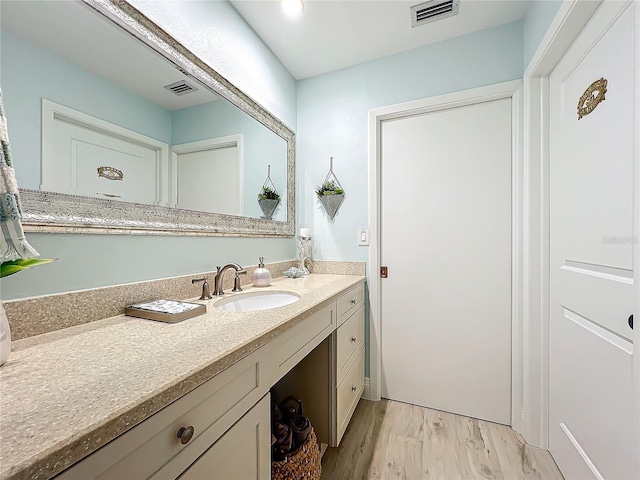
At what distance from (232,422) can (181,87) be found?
4.33ft

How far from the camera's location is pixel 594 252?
108 centimetres

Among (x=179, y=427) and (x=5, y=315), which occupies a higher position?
(x=5, y=315)

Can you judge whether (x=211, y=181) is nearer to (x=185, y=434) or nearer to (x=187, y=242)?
(x=187, y=242)

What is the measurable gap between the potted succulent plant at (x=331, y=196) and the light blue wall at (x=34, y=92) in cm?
135

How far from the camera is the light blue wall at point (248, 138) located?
1.29 meters

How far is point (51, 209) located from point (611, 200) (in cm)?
185

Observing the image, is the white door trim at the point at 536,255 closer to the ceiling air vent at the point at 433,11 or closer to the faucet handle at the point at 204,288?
the ceiling air vent at the point at 433,11

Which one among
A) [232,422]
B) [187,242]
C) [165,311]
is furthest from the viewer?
[187,242]

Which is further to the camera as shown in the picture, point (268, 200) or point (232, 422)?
point (268, 200)

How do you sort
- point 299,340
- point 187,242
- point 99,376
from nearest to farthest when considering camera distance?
point 99,376 → point 299,340 → point 187,242

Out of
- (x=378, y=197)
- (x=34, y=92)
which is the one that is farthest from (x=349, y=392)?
(x=34, y=92)

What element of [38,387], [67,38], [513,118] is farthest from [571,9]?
[38,387]

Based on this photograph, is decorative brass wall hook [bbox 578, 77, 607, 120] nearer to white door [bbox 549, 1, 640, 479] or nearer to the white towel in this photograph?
white door [bbox 549, 1, 640, 479]

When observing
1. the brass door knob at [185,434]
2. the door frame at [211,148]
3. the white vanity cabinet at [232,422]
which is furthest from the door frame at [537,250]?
the brass door knob at [185,434]
